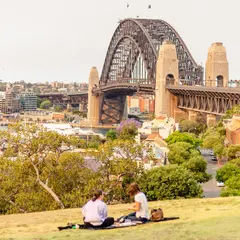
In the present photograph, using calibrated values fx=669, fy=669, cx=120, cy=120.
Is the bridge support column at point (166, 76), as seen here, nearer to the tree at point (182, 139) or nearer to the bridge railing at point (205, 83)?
the bridge railing at point (205, 83)

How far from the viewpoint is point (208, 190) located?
44.1m

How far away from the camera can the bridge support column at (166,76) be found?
10281 cm

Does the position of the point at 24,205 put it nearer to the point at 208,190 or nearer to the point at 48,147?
the point at 48,147

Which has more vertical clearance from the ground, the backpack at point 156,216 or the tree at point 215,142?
the backpack at point 156,216

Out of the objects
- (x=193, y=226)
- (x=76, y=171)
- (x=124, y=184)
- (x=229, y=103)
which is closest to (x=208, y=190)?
(x=124, y=184)

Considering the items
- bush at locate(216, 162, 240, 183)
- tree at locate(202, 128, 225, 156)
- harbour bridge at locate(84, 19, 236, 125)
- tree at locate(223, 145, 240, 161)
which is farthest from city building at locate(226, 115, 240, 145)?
bush at locate(216, 162, 240, 183)

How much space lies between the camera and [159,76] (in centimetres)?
10575

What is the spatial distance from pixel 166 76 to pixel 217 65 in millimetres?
10133

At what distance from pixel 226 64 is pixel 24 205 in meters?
78.8

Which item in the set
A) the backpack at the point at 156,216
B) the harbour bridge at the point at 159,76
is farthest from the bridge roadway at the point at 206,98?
the backpack at the point at 156,216

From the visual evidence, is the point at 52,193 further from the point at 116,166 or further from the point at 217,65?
the point at 217,65

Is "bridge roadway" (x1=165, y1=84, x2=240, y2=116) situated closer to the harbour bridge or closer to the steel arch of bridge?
the harbour bridge

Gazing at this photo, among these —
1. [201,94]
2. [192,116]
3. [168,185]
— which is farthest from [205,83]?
[168,185]

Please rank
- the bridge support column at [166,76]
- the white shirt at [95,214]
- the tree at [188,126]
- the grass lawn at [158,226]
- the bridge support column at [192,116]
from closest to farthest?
the grass lawn at [158,226] → the white shirt at [95,214] → the tree at [188,126] → the bridge support column at [192,116] → the bridge support column at [166,76]
